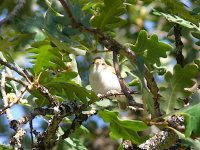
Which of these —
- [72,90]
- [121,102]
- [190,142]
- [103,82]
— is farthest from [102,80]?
[190,142]

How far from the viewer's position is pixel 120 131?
1421 millimetres

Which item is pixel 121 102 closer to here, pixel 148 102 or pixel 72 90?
pixel 72 90

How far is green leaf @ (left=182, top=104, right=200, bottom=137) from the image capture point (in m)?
1.33

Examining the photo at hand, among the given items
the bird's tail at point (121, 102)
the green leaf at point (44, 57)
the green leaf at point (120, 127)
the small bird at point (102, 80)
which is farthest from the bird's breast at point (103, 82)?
the green leaf at point (120, 127)

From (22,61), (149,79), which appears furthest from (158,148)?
(22,61)

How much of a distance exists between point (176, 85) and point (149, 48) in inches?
5.3

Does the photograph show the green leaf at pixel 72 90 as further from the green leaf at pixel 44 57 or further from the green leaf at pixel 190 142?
the green leaf at pixel 190 142

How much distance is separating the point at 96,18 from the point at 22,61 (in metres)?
1.40

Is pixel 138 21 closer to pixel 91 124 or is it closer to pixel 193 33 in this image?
pixel 91 124

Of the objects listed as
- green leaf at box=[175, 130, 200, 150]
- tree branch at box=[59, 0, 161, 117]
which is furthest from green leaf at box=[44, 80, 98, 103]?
green leaf at box=[175, 130, 200, 150]

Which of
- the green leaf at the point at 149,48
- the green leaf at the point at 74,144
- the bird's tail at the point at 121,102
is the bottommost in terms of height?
the green leaf at the point at 74,144

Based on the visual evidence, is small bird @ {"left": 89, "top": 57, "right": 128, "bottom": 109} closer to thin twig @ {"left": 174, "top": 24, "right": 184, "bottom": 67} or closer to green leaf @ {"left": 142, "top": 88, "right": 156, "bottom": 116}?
thin twig @ {"left": 174, "top": 24, "right": 184, "bottom": 67}

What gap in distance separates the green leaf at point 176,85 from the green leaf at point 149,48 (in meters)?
0.10

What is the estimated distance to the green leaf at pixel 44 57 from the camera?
153cm
